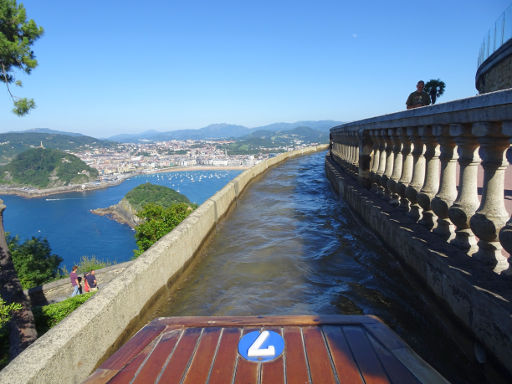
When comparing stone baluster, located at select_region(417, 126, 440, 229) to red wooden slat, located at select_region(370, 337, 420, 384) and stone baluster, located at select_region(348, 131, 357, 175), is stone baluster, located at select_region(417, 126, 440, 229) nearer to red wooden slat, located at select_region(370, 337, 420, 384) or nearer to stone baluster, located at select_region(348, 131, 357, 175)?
red wooden slat, located at select_region(370, 337, 420, 384)

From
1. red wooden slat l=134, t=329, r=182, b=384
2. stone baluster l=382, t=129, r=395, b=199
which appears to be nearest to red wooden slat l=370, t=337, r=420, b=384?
red wooden slat l=134, t=329, r=182, b=384

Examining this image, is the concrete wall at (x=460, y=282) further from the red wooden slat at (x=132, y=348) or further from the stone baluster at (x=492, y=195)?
the red wooden slat at (x=132, y=348)

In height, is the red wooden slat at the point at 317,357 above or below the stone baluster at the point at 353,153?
below

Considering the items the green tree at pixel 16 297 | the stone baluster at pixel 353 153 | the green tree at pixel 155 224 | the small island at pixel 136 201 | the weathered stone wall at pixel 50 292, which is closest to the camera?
the stone baluster at pixel 353 153

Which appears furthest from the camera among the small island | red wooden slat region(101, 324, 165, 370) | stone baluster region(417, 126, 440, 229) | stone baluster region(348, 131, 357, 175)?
the small island

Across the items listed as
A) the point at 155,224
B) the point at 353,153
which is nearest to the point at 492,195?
the point at 353,153

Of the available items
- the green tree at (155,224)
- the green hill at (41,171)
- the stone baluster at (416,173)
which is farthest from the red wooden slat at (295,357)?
the green hill at (41,171)
